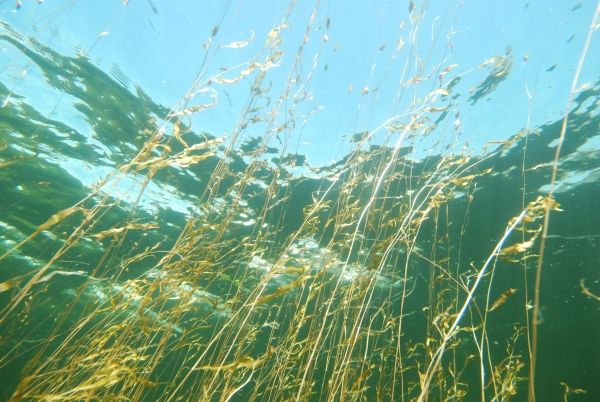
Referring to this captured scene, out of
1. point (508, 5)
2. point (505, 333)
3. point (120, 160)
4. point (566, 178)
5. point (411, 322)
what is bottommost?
point (411, 322)

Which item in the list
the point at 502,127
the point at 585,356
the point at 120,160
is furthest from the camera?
the point at 585,356

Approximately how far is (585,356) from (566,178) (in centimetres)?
1314

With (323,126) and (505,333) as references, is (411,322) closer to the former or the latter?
(505,333)

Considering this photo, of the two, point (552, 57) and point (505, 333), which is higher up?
point (552, 57)

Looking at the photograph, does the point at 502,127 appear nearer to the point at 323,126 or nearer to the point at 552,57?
the point at 552,57

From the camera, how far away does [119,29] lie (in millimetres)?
5590

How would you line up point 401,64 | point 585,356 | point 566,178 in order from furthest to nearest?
point 585,356, point 566,178, point 401,64

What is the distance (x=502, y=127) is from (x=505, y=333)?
1133 centimetres

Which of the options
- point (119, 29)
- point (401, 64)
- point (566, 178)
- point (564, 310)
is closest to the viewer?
point (401, 64)

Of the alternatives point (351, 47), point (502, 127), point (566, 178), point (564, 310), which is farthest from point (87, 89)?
point (564, 310)

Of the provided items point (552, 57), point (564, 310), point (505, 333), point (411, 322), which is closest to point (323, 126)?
point (552, 57)

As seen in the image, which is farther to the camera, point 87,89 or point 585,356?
point 585,356

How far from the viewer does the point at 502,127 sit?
20.7ft

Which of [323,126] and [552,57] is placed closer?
[552,57]
